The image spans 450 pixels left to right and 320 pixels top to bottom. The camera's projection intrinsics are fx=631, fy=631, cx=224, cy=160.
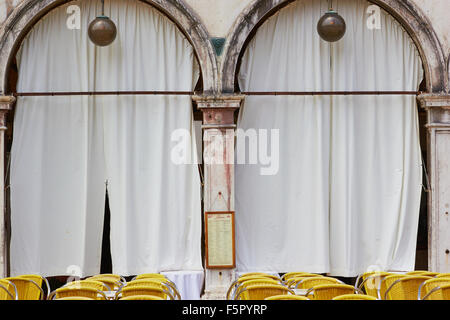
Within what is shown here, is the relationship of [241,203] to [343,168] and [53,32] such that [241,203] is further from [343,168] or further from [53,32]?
[53,32]

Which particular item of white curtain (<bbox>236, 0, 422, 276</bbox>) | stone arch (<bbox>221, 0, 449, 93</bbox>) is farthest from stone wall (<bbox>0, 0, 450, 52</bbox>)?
white curtain (<bbox>236, 0, 422, 276</bbox>)

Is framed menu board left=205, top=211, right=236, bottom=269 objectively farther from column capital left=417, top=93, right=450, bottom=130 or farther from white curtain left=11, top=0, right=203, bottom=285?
column capital left=417, top=93, right=450, bottom=130

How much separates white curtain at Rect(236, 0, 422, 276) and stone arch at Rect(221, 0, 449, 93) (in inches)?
6.3

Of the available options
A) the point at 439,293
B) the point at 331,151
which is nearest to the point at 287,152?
the point at 331,151

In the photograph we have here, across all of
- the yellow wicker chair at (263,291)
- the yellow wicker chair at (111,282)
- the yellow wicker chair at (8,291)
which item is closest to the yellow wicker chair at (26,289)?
the yellow wicker chair at (8,291)

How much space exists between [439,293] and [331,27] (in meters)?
4.69

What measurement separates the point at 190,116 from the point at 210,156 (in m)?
0.78

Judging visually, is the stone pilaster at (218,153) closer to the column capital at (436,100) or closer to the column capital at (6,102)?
the column capital at (6,102)

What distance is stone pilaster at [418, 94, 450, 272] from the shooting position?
33.8 feet

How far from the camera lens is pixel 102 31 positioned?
9773 mm

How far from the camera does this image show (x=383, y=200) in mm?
10484

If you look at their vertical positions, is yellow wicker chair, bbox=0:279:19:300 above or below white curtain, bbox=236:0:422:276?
below

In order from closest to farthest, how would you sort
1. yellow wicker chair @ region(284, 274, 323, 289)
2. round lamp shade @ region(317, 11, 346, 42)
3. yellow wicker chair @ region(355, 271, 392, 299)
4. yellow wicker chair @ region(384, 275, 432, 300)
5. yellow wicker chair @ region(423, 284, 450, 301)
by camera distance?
1. yellow wicker chair @ region(423, 284, 450, 301)
2. yellow wicker chair @ region(384, 275, 432, 300)
3. yellow wicker chair @ region(284, 274, 323, 289)
4. yellow wicker chair @ region(355, 271, 392, 299)
5. round lamp shade @ region(317, 11, 346, 42)

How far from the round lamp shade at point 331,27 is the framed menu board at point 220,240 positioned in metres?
3.20
